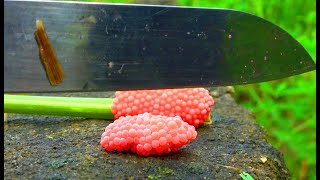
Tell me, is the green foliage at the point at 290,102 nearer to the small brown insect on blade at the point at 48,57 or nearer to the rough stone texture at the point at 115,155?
the rough stone texture at the point at 115,155

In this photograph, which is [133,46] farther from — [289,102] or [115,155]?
[289,102]

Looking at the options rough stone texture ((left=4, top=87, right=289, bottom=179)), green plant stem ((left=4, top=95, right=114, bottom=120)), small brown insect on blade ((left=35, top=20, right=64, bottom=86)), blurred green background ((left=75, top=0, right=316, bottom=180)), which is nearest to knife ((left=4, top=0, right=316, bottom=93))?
small brown insect on blade ((left=35, top=20, right=64, bottom=86))

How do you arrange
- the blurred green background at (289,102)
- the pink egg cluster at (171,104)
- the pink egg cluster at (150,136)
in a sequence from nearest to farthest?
the pink egg cluster at (150,136), the pink egg cluster at (171,104), the blurred green background at (289,102)

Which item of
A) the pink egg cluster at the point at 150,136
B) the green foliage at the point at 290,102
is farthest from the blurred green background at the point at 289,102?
the pink egg cluster at the point at 150,136

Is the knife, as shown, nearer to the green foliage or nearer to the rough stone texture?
the rough stone texture

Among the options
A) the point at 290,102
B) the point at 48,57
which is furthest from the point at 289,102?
the point at 48,57
